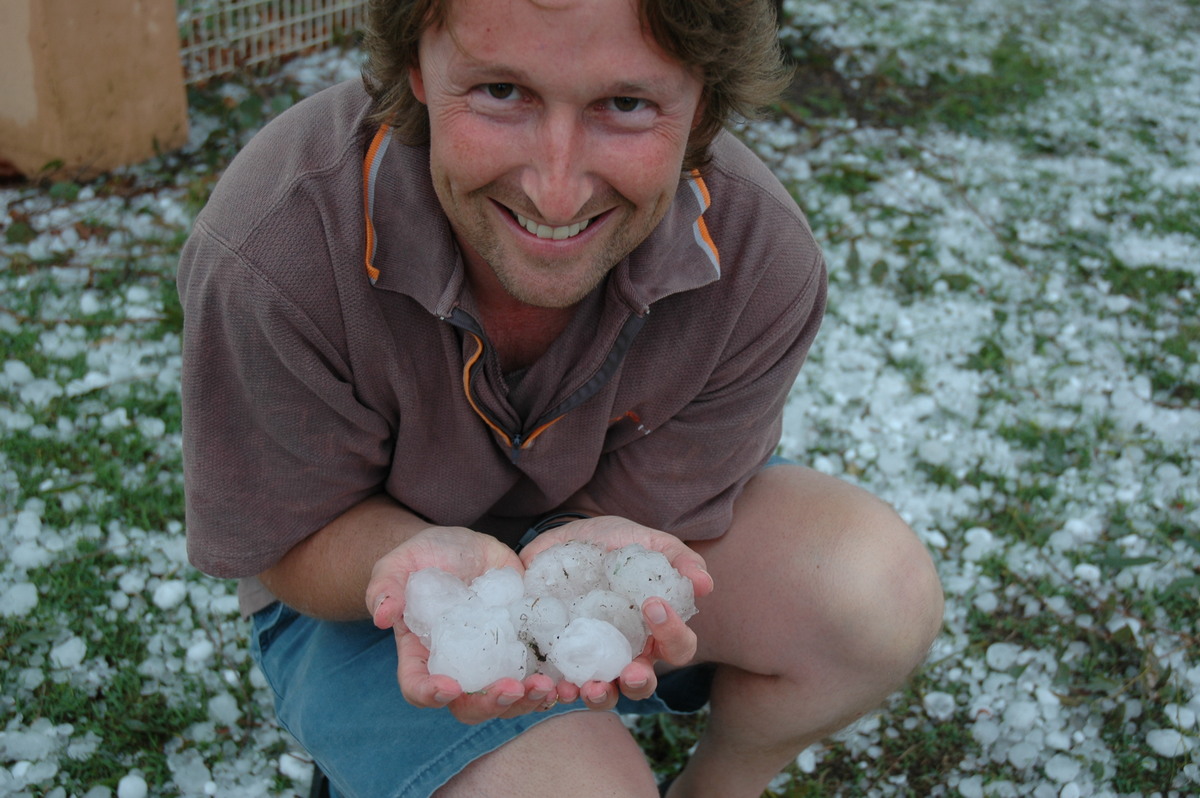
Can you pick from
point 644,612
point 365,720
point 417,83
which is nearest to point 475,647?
point 644,612

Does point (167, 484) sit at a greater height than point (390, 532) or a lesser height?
lesser

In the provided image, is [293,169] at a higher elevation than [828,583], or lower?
higher

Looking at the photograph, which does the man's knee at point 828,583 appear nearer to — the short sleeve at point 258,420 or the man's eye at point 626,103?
the short sleeve at point 258,420

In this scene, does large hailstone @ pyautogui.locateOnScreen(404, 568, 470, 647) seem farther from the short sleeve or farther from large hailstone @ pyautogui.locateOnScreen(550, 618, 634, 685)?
the short sleeve

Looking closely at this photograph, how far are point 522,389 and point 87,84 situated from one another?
99.5 inches

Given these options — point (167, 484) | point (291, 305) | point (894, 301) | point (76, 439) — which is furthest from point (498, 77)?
point (894, 301)

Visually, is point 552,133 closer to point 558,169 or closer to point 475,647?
point 558,169

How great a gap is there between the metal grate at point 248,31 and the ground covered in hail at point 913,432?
0.31 feet

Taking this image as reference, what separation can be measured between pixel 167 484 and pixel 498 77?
168 cm

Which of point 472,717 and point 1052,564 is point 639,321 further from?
point 1052,564

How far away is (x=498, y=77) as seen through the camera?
144 cm

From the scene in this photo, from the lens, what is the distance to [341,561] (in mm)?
1751

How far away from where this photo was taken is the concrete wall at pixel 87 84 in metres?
3.29

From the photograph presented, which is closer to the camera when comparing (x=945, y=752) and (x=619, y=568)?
(x=619, y=568)
